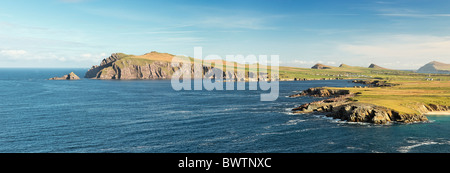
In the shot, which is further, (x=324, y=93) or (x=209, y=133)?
(x=324, y=93)

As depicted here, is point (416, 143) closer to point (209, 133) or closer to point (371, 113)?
point (371, 113)

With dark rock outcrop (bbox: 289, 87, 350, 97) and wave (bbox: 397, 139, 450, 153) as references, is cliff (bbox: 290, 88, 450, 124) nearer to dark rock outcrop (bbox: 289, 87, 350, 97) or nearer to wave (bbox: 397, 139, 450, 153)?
wave (bbox: 397, 139, 450, 153)

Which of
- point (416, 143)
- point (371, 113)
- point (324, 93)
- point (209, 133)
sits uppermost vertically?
point (324, 93)

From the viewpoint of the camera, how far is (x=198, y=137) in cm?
8131

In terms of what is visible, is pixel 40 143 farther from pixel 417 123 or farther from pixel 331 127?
pixel 417 123

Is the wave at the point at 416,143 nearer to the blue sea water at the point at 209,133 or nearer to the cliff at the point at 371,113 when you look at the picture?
the blue sea water at the point at 209,133


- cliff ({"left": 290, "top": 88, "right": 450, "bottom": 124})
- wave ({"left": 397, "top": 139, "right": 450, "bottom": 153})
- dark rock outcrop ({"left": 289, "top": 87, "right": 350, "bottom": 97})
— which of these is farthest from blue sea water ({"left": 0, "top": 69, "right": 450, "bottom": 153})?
dark rock outcrop ({"left": 289, "top": 87, "right": 350, "bottom": 97})

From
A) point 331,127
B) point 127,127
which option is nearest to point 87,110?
point 127,127

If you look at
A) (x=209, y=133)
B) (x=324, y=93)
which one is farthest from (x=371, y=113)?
(x=324, y=93)

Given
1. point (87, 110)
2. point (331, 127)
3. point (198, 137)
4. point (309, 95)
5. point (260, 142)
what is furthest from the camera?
point (309, 95)

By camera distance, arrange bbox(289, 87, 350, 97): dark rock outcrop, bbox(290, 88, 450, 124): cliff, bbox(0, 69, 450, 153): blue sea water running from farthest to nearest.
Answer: bbox(289, 87, 350, 97): dark rock outcrop
bbox(290, 88, 450, 124): cliff
bbox(0, 69, 450, 153): blue sea water

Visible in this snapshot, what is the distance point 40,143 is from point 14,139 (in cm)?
1036

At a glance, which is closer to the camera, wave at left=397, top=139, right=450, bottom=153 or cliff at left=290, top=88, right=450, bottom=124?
wave at left=397, top=139, right=450, bottom=153

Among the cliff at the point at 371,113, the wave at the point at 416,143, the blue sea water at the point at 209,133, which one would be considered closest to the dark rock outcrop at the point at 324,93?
the cliff at the point at 371,113
